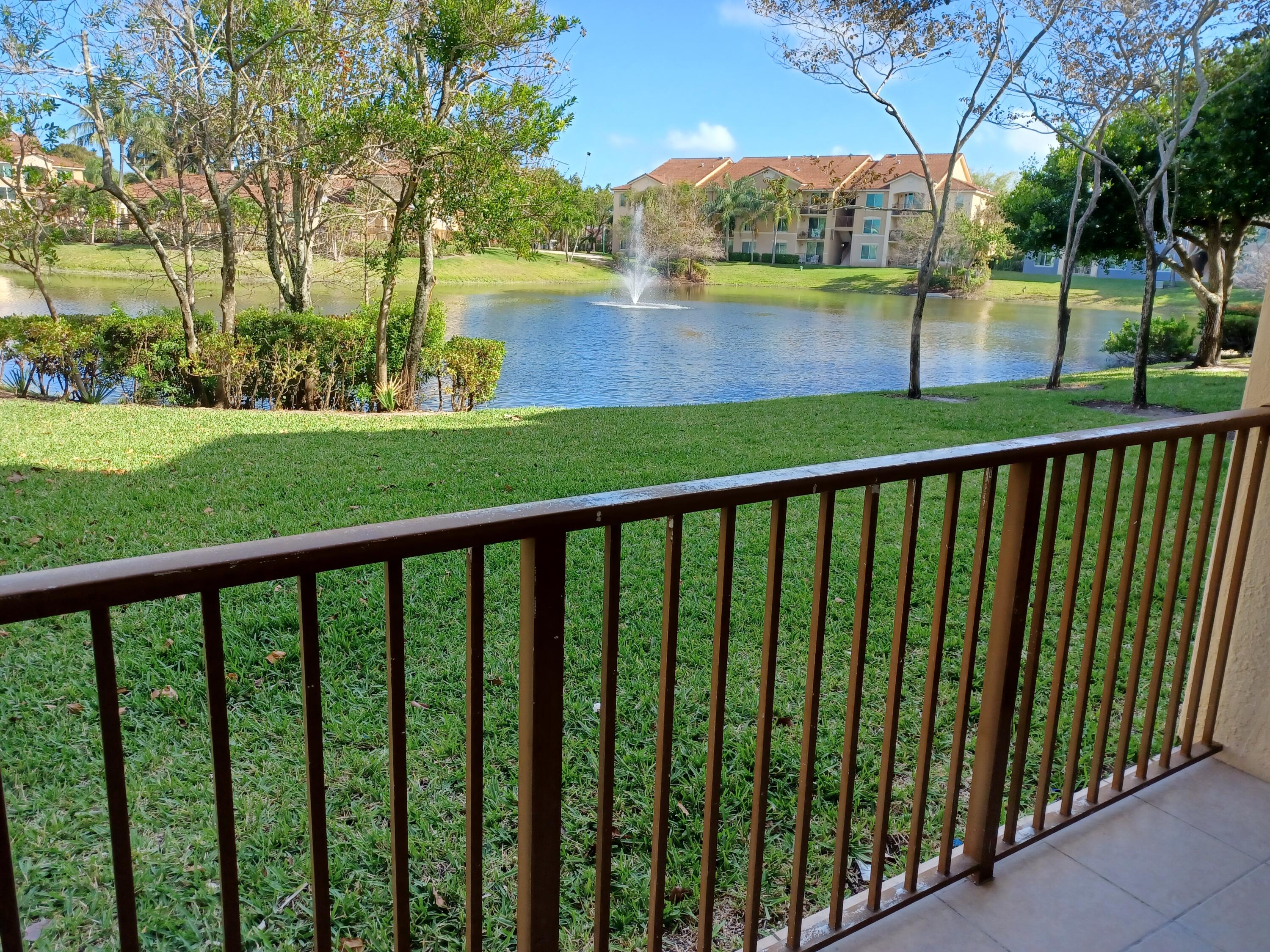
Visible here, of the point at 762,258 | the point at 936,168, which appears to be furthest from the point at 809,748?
the point at 762,258

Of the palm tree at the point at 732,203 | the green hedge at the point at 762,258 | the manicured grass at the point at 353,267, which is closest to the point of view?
the manicured grass at the point at 353,267

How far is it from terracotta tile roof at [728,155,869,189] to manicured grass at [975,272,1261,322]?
30.7 feet

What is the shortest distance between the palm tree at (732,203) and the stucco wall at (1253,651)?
5302cm

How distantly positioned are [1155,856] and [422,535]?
6.22 feet

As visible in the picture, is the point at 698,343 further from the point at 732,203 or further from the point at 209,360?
the point at 732,203

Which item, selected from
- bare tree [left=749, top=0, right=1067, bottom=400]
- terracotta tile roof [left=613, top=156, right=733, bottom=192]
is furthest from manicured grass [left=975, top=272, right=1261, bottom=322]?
bare tree [left=749, top=0, right=1067, bottom=400]

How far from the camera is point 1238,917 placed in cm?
181

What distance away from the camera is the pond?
13.1 m

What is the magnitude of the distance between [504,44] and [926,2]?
5200 mm

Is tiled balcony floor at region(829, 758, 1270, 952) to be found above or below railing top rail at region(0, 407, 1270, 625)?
below

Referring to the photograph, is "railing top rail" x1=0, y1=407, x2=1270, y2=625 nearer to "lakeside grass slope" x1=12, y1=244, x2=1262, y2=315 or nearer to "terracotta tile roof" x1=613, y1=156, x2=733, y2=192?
"lakeside grass slope" x1=12, y1=244, x2=1262, y2=315

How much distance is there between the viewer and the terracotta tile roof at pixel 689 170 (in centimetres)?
5625

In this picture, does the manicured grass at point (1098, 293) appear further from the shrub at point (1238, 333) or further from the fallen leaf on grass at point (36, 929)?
the fallen leaf on grass at point (36, 929)

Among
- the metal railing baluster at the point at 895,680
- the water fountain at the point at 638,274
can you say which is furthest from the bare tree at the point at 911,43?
the water fountain at the point at 638,274
